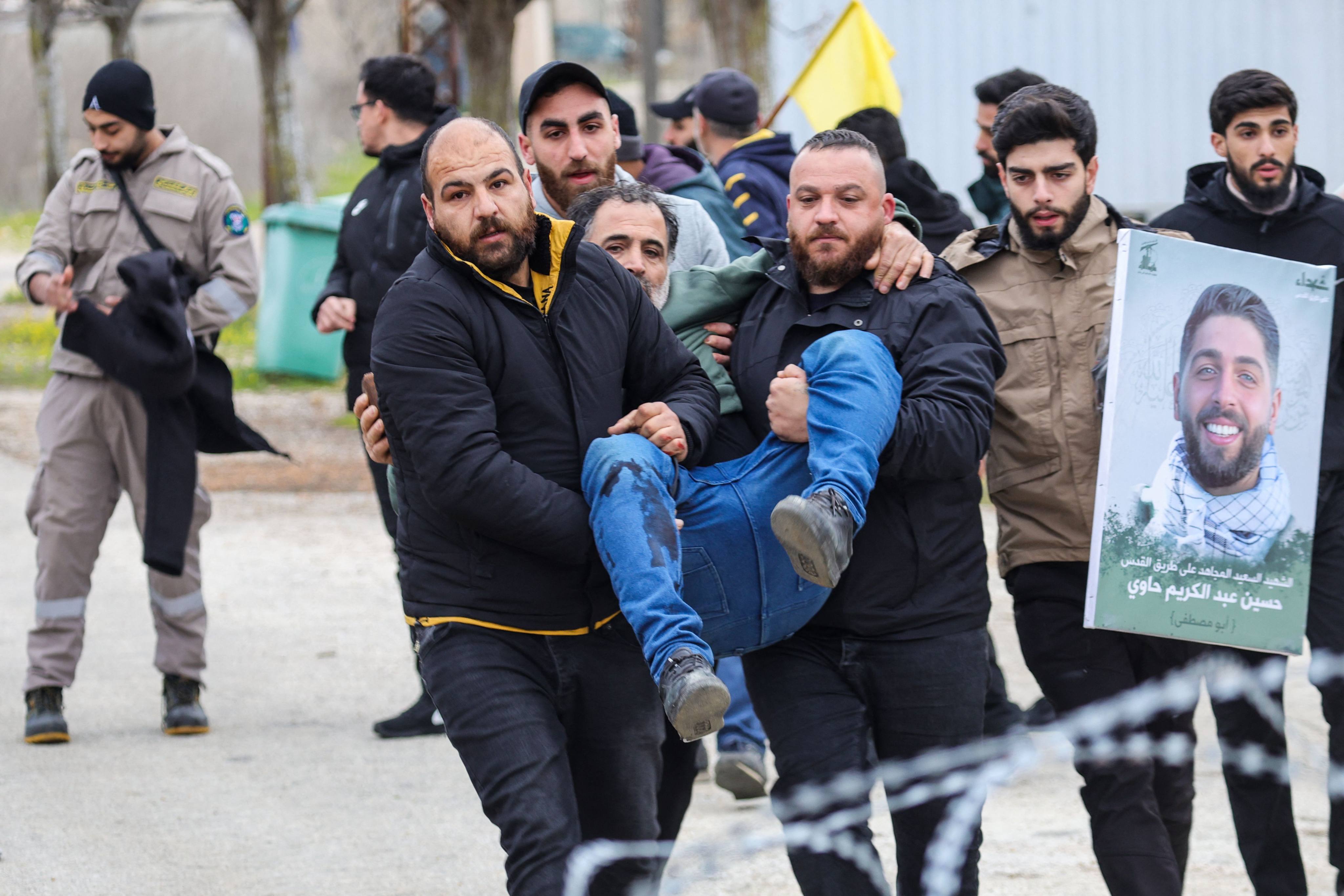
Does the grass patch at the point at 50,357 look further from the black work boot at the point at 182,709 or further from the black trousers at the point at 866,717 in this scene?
the black trousers at the point at 866,717

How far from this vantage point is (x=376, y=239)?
545cm

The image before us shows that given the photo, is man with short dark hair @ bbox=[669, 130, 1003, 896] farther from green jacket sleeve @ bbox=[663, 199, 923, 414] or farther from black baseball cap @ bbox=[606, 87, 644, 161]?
black baseball cap @ bbox=[606, 87, 644, 161]

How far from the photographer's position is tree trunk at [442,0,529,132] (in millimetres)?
11320

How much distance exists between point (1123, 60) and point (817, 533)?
29.0 feet

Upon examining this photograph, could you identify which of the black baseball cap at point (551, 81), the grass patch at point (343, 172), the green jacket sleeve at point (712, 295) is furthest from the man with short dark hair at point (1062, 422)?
the grass patch at point (343, 172)

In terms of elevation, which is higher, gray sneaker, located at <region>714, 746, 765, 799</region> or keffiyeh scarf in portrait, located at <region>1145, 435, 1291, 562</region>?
keffiyeh scarf in portrait, located at <region>1145, 435, 1291, 562</region>

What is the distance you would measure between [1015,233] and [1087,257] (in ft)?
0.57

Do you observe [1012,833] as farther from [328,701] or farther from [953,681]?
[328,701]

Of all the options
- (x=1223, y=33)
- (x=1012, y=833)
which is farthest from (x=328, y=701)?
(x=1223, y=33)

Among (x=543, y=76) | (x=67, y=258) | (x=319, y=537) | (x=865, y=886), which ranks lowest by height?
(x=319, y=537)

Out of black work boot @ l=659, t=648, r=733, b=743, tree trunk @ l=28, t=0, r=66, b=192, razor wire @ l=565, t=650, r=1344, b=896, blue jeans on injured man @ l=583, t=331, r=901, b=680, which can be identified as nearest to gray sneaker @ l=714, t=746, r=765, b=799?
razor wire @ l=565, t=650, r=1344, b=896

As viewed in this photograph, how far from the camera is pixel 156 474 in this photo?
5.34m

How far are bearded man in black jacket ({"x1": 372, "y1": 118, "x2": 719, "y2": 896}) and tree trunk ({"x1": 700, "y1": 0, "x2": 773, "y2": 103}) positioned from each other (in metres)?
9.78

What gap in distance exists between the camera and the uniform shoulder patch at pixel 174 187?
551 centimetres
